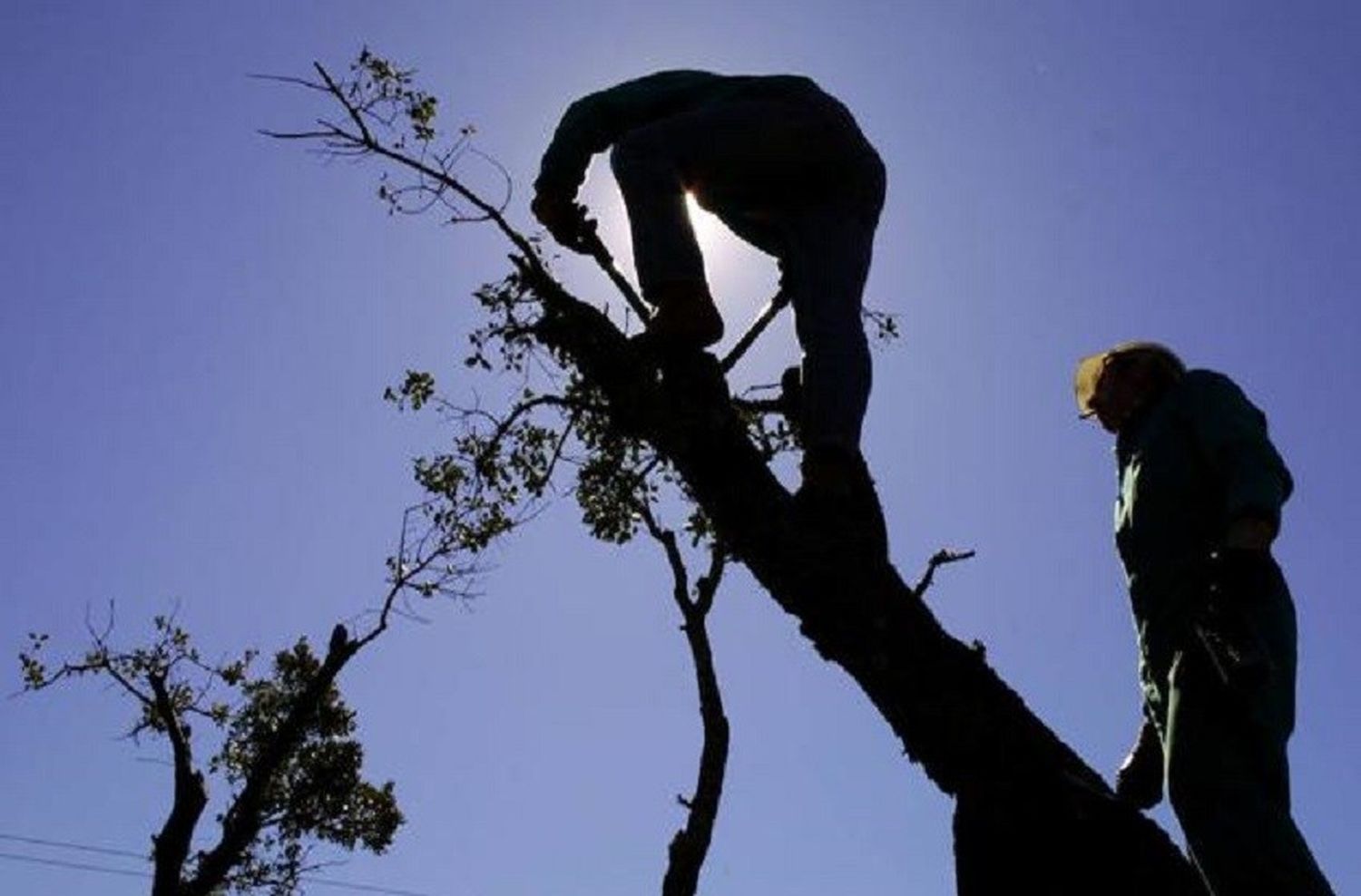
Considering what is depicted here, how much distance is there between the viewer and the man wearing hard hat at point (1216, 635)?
2.56 metres

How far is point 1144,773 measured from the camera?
330 centimetres

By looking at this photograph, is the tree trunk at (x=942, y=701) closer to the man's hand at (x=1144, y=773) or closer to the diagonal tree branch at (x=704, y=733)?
the man's hand at (x=1144, y=773)

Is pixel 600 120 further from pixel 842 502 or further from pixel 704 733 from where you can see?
pixel 704 733

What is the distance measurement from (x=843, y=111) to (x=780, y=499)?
1.39 m

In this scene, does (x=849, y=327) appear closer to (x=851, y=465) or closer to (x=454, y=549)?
(x=851, y=465)

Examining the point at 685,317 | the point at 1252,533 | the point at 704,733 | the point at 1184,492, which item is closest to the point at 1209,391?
the point at 1184,492

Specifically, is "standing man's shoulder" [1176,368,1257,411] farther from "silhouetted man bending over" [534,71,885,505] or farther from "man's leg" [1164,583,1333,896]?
"silhouetted man bending over" [534,71,885,505]

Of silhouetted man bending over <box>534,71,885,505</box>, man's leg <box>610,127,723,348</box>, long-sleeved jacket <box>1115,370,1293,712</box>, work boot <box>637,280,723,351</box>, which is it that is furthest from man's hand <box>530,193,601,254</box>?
long-sleeved jacket <box>1115,370,1293,712</box>

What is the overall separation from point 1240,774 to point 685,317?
186 centimetres

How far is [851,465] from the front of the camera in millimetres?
3271

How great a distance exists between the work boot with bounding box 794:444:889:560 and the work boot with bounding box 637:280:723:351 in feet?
1.55

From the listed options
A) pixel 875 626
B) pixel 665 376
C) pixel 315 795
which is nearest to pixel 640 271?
pixel 665 376

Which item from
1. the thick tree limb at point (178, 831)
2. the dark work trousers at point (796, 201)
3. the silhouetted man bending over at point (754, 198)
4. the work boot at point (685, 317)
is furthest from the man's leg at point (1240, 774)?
the thick tree limb at point (178, 831)

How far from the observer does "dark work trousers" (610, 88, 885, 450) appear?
11.3 feet
